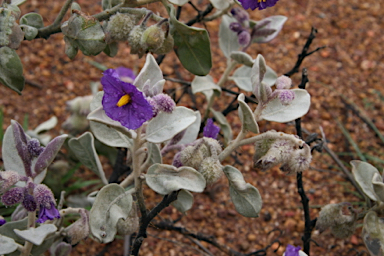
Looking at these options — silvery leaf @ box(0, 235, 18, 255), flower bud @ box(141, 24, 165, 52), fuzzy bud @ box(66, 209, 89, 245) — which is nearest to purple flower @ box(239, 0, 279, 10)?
flower bud @ box(141, 24, 165, 52)

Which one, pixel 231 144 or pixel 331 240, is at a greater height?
pixel 231 144

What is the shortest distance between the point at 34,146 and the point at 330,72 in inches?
72.5

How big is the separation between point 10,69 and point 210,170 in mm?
630

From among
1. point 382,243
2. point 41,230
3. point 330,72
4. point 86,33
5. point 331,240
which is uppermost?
point 86,33

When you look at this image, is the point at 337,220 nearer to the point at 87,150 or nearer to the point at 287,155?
the point at 287,155

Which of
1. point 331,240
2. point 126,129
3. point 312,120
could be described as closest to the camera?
point 126,129

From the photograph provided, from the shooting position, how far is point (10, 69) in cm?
120

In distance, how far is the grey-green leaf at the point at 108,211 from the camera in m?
1.11

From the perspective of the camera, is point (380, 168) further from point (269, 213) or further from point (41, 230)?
point (41, 230)

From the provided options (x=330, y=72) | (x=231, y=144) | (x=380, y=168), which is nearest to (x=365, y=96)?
(x=330, y=72)

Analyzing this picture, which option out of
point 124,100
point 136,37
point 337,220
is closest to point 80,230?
point 124,100

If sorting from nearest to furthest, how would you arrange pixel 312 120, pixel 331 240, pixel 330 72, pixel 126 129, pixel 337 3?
pixel 126 129
pixel 331 240
pixel 312 120
pixel 330 72
pixel 337 3

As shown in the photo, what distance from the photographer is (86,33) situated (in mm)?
1190

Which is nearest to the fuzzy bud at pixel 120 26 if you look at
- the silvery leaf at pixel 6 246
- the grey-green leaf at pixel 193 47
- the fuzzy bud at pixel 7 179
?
the grey-green leaf at pixel 193 47
